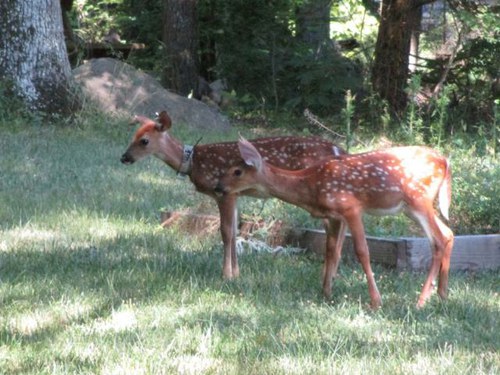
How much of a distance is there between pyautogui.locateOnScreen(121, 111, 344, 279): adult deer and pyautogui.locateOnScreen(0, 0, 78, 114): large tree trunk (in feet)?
25.6

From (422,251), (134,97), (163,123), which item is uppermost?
(163,123)

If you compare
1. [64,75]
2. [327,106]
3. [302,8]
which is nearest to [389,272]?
[64,75]

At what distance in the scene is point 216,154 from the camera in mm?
7359

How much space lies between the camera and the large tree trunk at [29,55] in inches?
590

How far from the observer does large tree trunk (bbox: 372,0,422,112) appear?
16.8m

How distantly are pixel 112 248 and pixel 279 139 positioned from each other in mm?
1529

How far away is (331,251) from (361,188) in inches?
19.1

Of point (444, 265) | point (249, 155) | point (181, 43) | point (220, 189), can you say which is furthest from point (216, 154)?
point (181, 43)

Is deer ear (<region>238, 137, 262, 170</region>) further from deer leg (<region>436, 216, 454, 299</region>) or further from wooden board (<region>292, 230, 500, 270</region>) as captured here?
wooden board (<region>292, 230, 500, 270</region>)

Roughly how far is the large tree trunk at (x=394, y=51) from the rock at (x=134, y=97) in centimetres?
276

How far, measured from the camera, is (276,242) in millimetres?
8172

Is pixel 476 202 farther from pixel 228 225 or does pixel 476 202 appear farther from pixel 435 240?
pixel 228 225

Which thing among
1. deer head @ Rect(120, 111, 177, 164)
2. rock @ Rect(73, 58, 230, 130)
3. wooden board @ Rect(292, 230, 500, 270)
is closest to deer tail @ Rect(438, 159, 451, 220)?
wooden board @ Rect(292, 230, 500, 270)

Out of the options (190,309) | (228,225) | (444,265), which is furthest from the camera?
(228,225)
